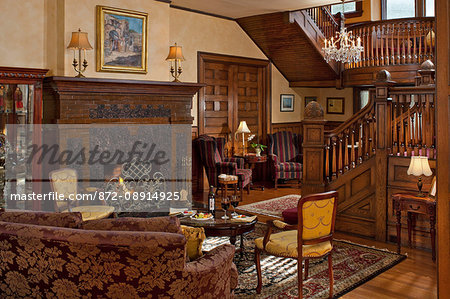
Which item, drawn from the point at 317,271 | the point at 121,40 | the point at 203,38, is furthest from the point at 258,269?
the point at 203,38

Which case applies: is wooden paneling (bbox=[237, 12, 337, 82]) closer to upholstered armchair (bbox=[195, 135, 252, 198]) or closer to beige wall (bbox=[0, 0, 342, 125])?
beige wall (bbox=[0, 0, 342, 125])

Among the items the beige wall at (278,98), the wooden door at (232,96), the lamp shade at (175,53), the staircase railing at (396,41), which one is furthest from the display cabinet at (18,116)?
the staircase railing at (396,41)

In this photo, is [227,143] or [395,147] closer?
[395,147]

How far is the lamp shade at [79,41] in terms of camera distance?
19.9 ft

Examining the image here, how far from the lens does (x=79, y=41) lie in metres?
6.07

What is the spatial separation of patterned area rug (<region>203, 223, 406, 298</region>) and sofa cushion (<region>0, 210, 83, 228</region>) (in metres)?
1.71

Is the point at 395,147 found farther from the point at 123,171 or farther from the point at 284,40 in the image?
the point at 284,40

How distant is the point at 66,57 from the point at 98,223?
13.1 ft

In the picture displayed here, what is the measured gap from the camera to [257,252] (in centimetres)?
415

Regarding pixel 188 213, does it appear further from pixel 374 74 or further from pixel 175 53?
pixel 374 74

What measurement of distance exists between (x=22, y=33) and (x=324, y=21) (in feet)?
19.9

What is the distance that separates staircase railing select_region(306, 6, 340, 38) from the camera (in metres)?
9.62

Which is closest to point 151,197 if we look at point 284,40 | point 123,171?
point 123,171

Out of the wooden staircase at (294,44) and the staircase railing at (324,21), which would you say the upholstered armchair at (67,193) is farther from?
the staircase railing at (324,21)
